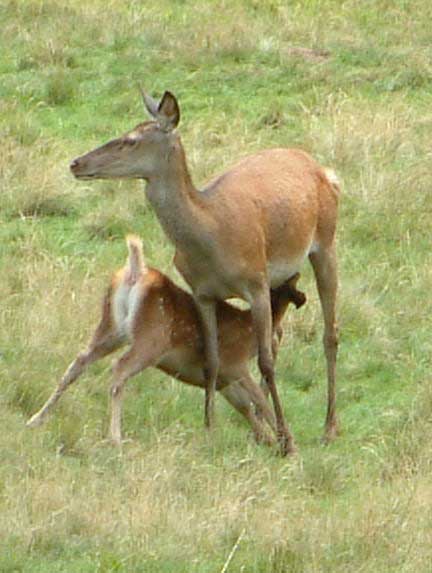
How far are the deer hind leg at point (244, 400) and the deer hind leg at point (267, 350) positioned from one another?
0.44ft

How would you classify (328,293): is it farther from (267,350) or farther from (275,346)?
(267,350)

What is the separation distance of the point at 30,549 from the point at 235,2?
11.2 metres

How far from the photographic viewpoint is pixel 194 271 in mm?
9539

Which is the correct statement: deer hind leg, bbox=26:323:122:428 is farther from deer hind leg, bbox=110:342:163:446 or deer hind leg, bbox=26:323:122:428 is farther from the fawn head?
the fawn head

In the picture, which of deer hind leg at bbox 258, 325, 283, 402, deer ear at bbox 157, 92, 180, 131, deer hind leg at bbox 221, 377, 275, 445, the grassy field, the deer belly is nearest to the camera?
the grassy field

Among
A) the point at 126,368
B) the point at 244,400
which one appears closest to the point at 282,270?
the point at 244,400

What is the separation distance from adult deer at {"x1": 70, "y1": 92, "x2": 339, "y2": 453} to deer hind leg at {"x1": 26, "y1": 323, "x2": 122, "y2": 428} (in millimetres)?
474

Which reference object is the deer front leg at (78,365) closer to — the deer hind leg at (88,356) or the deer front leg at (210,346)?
the deer hind leg at (88,356)

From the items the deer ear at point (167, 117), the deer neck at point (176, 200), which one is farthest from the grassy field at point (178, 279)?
the deer ear at point (167, 117)

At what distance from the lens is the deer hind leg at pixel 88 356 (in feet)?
31.1

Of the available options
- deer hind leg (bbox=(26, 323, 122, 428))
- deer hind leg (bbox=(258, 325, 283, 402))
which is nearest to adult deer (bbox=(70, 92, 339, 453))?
deer hind leg (bbox=(258, 325, 283, 402))

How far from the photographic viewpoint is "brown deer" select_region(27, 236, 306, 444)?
31.2 ft

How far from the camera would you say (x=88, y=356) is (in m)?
9.59

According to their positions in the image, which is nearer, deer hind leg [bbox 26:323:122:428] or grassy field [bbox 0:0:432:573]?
grassy field [bbox 0:0:432:573]
